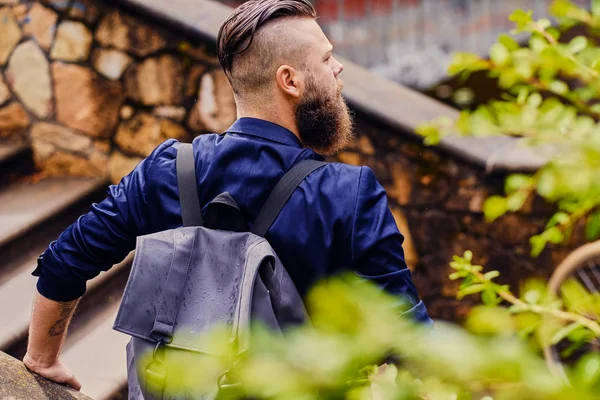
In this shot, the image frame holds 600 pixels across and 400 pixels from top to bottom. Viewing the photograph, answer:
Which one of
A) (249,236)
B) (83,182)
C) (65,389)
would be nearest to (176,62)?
(83,182)

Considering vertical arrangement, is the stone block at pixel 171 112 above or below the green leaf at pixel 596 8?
below

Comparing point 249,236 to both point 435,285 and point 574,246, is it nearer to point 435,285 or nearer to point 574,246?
point 435,285

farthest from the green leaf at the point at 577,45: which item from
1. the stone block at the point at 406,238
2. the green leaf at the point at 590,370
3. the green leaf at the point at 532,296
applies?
the stone block at the point at 406,238

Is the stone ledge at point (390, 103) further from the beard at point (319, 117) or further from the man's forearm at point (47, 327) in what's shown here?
→ the man's forearm at point (47, 327)

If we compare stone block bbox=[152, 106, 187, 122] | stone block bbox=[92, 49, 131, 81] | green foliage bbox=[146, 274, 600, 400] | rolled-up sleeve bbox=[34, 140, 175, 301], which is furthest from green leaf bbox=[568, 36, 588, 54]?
stone block bbox=[92, 49, 131, 81]

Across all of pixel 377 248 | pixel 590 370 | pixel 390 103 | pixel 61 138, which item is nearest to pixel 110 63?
pixel 61 138

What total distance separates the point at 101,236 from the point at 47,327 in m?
0.36

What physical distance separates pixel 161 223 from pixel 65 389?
67 centimetres

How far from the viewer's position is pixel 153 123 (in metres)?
3.88

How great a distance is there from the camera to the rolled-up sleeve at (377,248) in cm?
169

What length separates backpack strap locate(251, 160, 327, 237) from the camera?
171 cm

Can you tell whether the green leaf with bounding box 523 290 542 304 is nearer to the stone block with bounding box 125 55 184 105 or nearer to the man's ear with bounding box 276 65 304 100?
the man's ear with bounding box 276 65 304 100

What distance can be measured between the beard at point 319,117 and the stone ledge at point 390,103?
161 centimetres

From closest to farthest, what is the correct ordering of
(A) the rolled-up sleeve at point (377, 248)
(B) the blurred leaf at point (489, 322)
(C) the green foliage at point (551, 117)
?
(B) the blurred leaf at point (489, 322), (C) the green foliage at point (551, 117), (A) the rolled-up sleeve at point (377, 248)
